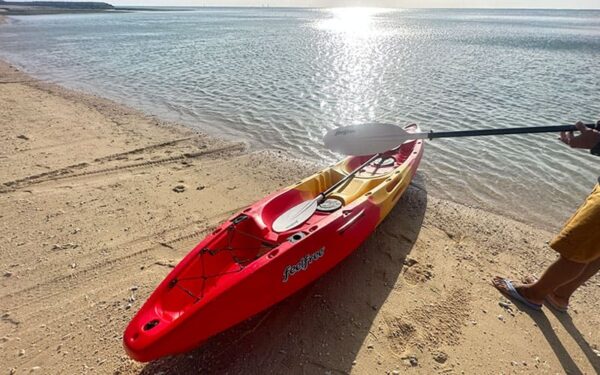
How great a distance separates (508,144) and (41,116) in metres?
11.6

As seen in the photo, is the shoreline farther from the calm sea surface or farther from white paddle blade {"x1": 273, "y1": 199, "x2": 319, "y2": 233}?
white paddle blade {"x1": 273, "y1": 199, "x2": 319, "y2": 233}

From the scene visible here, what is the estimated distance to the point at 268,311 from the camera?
3.75m

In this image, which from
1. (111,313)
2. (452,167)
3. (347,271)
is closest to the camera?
(111,313)

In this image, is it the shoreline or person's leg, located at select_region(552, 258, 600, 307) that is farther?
the shoreline

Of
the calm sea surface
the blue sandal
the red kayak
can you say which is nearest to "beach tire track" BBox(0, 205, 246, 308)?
the red kayak

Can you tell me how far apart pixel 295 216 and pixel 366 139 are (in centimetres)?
209

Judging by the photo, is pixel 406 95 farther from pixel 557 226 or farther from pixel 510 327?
pixel 510 327

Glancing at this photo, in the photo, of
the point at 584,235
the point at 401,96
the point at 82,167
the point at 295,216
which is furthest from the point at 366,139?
the point at 401,96

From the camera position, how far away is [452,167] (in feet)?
24.5

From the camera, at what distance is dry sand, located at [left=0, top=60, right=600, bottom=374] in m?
3.32

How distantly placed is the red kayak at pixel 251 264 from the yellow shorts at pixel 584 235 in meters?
1.96

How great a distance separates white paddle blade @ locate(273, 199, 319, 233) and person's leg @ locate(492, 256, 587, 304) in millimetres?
2335

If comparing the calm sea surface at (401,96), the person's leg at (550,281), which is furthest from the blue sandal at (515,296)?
the calm sea surface at (401,96)

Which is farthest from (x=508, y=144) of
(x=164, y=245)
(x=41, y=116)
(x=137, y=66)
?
(x=137, y=66)
